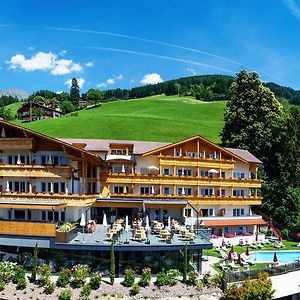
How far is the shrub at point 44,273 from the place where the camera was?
107ft

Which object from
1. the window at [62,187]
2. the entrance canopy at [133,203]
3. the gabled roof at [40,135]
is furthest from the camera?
the entrance canopy at [133,203]

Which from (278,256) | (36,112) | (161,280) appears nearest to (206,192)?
(278,256)

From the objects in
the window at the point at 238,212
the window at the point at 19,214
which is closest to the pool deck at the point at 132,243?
the window at the point at 19,214

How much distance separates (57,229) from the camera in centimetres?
3541

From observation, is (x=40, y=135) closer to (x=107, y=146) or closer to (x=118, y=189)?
(x=107, y=146)

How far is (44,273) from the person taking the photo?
32.9 metres

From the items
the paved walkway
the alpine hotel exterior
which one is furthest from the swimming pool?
the alpine hotel exterior

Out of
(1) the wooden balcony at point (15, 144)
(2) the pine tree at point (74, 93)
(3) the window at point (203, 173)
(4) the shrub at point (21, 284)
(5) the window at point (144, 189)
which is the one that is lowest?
(4) the shrub at point (21, 284)

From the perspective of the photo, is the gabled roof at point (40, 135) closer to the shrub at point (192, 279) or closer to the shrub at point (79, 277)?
the shrub at point (79, 277)

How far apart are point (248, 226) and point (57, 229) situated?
25555 mm

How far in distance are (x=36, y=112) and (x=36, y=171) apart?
102 m

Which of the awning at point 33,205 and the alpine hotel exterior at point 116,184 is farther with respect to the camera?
the alpine hotel exterior at point 116,184

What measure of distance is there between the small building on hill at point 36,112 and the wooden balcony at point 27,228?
105 m

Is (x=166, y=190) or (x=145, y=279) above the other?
(x=166, y=190)
